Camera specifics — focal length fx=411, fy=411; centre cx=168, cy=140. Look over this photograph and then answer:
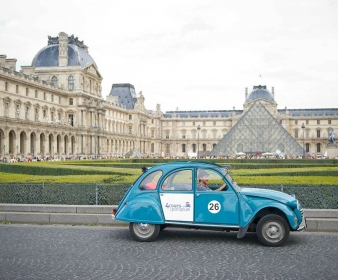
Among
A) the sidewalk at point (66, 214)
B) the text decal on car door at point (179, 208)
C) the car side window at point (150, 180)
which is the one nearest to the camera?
the text decal on car door at point (179, 208)

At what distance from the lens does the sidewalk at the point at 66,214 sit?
373 inches

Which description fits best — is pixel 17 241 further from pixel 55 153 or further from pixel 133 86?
pixel 133 86

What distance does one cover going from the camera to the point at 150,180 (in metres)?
8.32

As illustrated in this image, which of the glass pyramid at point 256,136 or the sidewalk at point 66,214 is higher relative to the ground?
the glass pyramid at point 256,136

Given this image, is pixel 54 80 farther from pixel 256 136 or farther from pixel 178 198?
pixel 178 198

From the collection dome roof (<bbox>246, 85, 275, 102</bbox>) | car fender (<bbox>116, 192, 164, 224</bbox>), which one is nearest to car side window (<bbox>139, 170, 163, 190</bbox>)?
car fender (<bbox>116, 192, 164, 224</bbox>)

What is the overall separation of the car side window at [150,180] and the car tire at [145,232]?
29.0 inches

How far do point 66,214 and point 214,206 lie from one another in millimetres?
3929

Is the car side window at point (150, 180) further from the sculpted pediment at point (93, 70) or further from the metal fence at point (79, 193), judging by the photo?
the sculpted pediment at point (93, 70)

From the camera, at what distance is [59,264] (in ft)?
21.4

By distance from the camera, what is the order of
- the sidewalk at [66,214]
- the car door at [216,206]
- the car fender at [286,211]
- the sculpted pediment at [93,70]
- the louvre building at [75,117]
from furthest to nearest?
the sculpted pediment at [93,70] → the louvre building at [75,117] → the sidewalk at [66,214] → the car door at [216,206] → the car fender at [286,211]

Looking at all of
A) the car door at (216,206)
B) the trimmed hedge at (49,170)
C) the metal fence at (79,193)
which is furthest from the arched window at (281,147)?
the car door at (216,206)

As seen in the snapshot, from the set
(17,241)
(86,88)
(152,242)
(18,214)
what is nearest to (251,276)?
(152,242)

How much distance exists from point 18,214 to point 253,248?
225 inches
